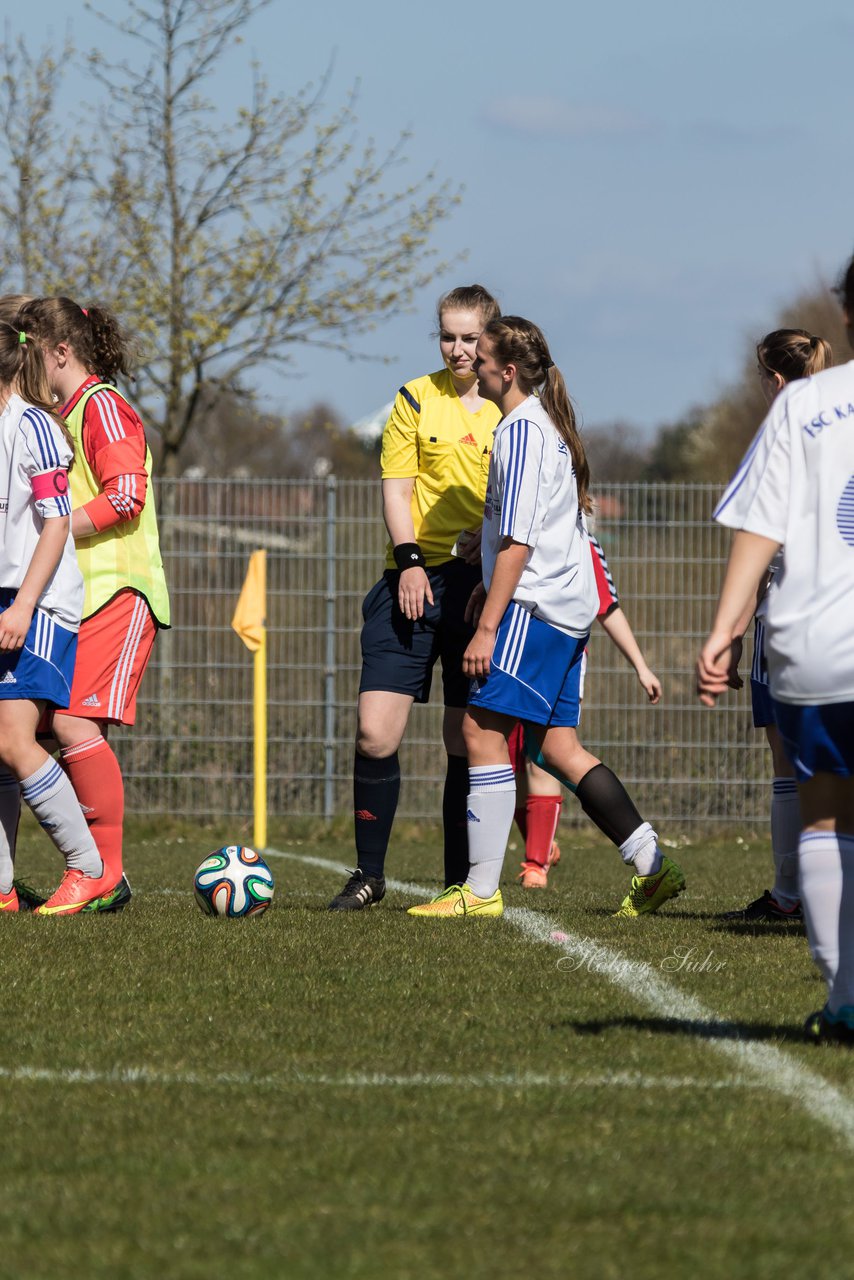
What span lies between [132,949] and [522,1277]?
10.2 ft

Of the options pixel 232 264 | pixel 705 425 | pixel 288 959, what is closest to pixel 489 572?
pixel 288 959

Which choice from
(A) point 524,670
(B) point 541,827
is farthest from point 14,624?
(B) point 541,827

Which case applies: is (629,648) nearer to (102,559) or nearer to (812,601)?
(102,559)

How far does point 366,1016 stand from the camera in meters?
4.28

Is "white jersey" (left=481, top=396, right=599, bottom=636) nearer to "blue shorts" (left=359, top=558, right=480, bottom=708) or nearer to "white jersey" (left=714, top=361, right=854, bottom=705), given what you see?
"blue shorts" (left=359, top=558, right=480, bottom=708)

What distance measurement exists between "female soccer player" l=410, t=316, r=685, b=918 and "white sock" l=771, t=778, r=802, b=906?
0.50 metres

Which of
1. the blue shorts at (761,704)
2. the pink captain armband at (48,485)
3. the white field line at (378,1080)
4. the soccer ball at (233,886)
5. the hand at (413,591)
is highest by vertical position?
the pink captain armband at (48,485)

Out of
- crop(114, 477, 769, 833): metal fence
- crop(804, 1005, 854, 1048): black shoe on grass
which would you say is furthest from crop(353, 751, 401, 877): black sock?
crop(114, 477, 769, 833): metal fence

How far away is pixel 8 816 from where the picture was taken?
6555mm

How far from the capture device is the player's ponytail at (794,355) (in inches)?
254

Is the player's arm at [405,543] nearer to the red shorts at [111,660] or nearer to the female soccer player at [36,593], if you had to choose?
the red shorts at [111,660]

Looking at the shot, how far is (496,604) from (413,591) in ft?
1.93

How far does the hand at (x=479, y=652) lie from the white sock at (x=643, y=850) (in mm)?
818

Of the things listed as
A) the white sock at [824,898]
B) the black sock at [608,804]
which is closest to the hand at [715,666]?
the white sock at [824,898]
